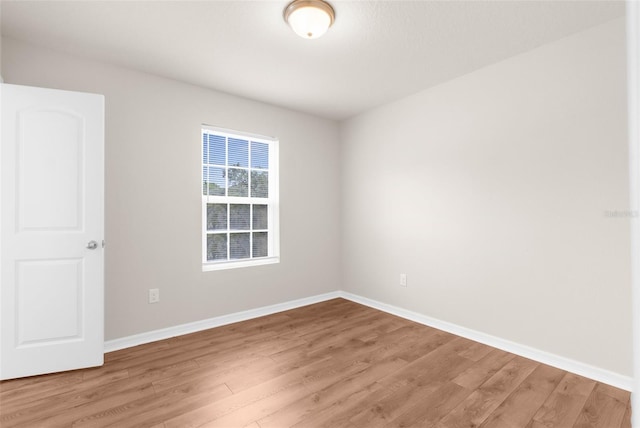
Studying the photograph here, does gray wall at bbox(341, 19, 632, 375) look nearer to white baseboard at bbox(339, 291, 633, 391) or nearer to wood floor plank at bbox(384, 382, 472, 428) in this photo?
white baseboard at bbox(339, 291, 633, 391)

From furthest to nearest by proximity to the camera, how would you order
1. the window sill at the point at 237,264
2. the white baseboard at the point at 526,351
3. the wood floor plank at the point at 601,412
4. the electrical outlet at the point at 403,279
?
1. the electrical outlet at the point at 403,279
2. the window sill at the point at 237,264
3. the white baseboard at the point at 526,351
4. the wood floor plank at the point at 601,412

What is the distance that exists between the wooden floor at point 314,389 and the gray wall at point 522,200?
411 millimetres

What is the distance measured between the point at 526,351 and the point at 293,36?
315 cm

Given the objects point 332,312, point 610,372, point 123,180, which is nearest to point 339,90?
point 123,180

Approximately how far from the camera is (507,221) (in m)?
2.74

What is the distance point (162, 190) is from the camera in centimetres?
303

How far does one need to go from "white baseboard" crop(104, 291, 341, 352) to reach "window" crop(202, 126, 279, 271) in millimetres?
540

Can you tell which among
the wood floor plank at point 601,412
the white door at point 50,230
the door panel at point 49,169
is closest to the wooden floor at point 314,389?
the wood floor plank at point 601,412

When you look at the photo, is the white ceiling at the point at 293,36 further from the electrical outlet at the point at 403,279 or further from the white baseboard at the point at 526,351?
the white baseboard at the point at 526,351

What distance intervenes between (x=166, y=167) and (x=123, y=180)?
0.39m

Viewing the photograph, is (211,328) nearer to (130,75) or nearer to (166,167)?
(166,167)

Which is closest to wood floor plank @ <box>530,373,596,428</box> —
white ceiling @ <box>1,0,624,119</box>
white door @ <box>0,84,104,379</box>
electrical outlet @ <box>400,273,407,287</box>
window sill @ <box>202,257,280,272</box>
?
electrical outlet @ <box>400,273,407,287</box>

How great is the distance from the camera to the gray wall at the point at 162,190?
274 cm

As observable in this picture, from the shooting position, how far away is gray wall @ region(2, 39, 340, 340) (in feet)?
8.98
